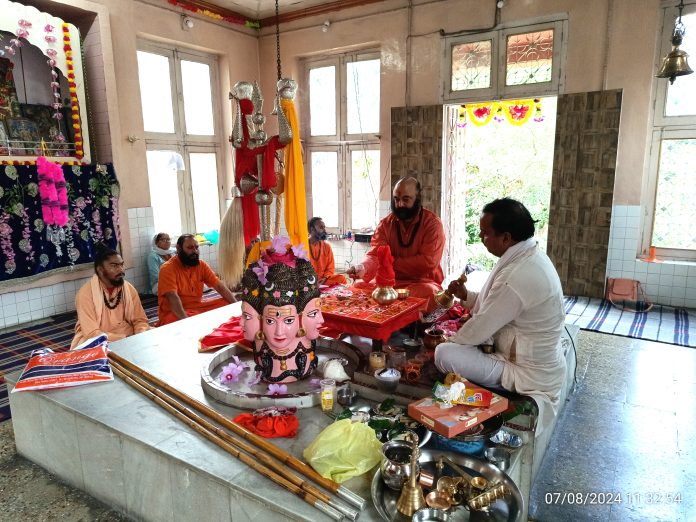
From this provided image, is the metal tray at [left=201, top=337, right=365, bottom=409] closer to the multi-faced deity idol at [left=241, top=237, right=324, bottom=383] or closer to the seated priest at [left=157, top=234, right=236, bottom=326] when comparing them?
the multi-faced deity idol at [left=241, top=237, right=324, bottom=383]

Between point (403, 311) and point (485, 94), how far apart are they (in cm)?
419

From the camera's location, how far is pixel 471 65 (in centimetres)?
636

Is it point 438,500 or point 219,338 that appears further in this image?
point 219,338

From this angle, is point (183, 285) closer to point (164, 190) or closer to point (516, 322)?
point (164, 190)

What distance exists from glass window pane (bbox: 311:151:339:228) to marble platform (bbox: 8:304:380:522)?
5.18 meters

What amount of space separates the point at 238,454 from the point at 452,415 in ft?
3.18

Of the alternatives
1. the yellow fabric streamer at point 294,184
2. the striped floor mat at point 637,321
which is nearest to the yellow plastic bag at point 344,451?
the yellow fabric streamer at point 294,184

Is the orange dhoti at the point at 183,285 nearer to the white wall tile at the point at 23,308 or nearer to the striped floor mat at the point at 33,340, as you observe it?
the striped floor mat at the point at 33,340

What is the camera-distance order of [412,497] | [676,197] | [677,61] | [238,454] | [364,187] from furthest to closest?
1. [364,187]
2. [676,197]
3. [677,61]
4. [238,454]
5. [412,497]

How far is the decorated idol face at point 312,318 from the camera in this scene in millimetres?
2764

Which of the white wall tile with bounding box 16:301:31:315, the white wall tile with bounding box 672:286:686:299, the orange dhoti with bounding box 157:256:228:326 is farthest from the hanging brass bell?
the white wall tile with bounding box 16:301:31:315

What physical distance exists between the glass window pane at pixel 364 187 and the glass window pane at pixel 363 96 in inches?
15.9

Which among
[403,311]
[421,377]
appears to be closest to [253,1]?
[403,311]

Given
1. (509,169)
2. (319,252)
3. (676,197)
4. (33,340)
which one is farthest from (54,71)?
(509,169)
